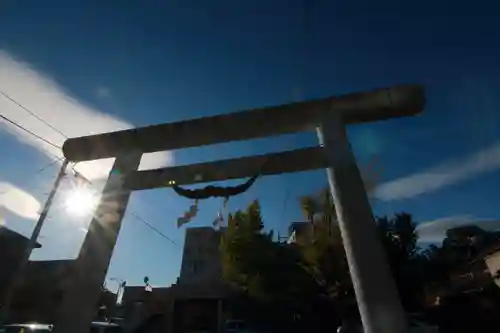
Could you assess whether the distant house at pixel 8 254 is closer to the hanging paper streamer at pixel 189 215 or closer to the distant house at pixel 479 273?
the hanging paper streamer at pixel 189 215

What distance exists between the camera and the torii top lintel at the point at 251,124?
4.25 metres

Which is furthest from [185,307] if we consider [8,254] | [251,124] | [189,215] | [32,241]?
[251,124]

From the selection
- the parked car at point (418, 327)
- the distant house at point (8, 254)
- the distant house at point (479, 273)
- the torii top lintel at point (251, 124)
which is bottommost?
the parked car at point (418, 327)

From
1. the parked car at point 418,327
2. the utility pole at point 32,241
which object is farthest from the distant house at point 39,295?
the parked car at point 418,327

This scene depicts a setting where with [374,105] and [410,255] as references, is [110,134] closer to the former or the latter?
[374,105]

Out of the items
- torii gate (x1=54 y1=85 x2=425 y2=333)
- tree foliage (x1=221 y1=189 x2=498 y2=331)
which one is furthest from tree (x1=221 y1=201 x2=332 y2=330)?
torii gate (x1=54 y1=85 x2=425 y2=333)

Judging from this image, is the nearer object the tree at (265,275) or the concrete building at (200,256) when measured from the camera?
the tree at (265,275)

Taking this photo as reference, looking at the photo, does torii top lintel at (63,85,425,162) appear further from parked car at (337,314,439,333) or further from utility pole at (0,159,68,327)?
utility pole at (0,159,68,327)

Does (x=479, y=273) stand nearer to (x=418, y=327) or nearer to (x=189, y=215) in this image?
(x=418, y=327)

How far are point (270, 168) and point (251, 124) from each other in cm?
67

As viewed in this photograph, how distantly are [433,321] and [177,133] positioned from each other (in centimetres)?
1604

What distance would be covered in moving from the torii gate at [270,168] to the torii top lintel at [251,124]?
1 cm

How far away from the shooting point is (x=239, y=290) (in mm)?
20031

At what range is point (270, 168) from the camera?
15.2ft
